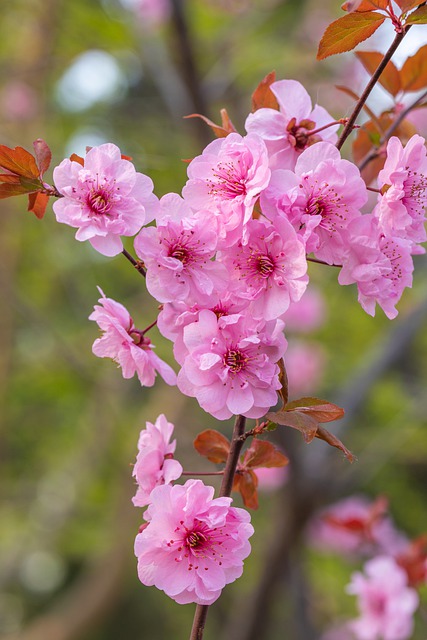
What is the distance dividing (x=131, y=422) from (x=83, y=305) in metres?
0.57

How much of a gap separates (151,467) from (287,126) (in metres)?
0.30

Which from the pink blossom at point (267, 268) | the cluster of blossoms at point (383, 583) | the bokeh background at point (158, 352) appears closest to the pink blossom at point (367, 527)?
the cluster of blossoms at point (383, 583)

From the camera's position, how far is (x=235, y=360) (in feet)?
1.66

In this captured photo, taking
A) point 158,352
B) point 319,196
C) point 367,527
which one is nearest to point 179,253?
point 319,196

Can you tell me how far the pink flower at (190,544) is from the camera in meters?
0.48

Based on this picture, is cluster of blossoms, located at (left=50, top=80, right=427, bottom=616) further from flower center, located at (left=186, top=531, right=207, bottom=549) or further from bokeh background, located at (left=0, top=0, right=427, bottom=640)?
bokeh background, located at (left=0, top=0, right=427, bottom=640)

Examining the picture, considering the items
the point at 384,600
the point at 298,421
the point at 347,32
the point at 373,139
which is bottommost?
the point at 384,600

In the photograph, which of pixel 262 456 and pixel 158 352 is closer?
pixel 262 456

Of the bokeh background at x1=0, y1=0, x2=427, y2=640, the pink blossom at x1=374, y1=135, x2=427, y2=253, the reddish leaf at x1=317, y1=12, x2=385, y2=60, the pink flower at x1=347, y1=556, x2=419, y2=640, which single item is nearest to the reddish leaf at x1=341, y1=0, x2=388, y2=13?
the reddish leaf at x1=317, y1=12, x2=385, y2=60

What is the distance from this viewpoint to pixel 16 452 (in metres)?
3.80

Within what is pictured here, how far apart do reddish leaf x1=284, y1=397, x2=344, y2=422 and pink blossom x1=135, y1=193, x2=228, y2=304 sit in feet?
0.35

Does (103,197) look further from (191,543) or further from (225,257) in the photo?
(191,543)

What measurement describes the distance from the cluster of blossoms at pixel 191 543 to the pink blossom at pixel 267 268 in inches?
5.4

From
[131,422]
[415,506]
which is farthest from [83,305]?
[415,506]
